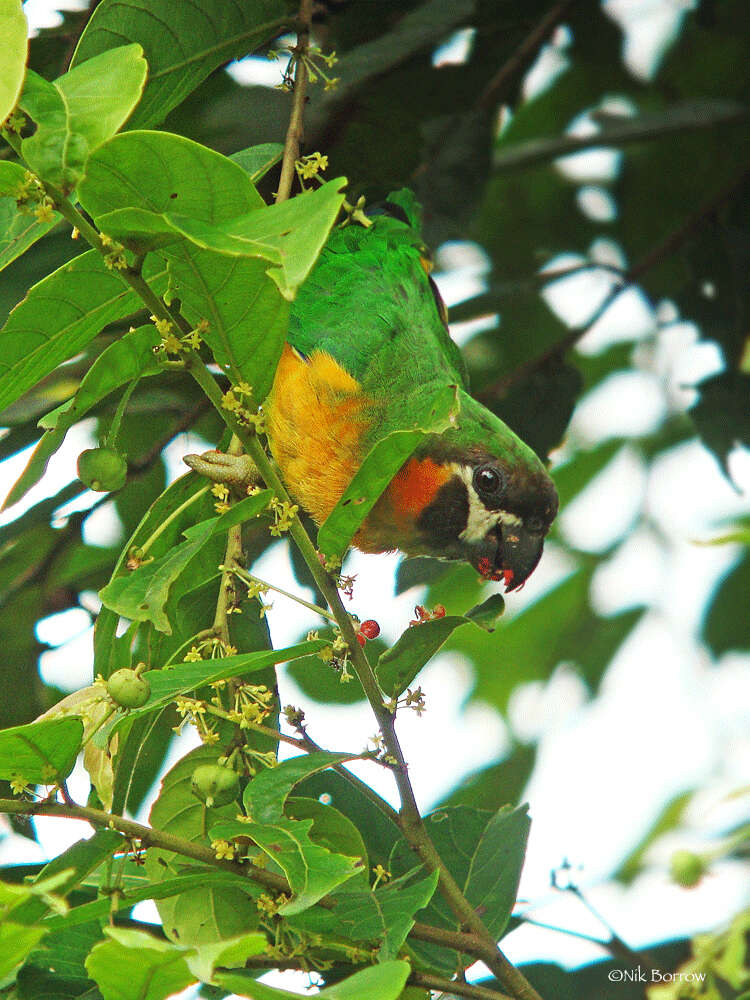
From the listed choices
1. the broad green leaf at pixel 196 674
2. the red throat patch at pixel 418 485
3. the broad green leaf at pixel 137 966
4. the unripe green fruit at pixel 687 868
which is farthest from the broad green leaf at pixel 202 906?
the red throat patch at pixel 418 485

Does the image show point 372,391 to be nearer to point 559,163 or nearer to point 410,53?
point 410,53

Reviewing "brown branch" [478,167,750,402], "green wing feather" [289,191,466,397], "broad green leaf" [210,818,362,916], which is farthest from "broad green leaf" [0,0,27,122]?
"brown branch" [478,167,750,402]

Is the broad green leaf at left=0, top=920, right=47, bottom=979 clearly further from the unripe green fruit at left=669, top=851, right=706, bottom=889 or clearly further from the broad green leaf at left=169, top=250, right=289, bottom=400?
the unripe green fruit at left=669, top=851, right=706, bottom=889

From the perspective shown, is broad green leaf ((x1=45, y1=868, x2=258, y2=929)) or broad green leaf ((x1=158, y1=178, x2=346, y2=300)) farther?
broad green leaf ((x1=45, y1=868, x2=258, y2=929))

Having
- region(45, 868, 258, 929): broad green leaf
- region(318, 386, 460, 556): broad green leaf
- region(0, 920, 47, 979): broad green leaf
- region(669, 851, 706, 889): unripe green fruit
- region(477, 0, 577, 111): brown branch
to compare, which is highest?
region(477, 0, 577, 111): brown branch

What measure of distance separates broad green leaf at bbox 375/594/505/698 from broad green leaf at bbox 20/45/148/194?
0.87 m

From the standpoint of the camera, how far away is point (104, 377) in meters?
1.81

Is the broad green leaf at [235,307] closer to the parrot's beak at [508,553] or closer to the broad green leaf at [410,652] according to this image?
the broad green leaf at [410,652]

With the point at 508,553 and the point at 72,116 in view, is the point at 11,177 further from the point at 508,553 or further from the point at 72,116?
the point at 508,553

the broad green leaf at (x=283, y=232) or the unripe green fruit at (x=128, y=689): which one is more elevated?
the broad green leaf at (x=283, y=232)

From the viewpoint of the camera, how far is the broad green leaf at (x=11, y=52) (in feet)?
3.92

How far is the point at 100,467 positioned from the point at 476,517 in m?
1.28

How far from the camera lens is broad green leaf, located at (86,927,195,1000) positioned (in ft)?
3.79

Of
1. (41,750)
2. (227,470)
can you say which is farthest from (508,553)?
(41,750)
